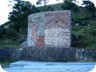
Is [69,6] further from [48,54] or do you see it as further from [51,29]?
[48,54]

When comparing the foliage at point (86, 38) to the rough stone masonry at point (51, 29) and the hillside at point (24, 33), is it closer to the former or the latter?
the hillside at point (24, 33)

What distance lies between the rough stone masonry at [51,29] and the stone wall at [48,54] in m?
0.98

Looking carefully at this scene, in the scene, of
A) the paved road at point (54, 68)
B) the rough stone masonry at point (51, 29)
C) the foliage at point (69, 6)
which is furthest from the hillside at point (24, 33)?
the paved road at point (54, 68)

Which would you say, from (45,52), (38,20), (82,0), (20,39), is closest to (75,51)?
(45,52)

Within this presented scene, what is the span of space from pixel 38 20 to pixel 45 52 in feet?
8.25

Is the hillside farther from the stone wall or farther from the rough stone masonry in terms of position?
the stone wall

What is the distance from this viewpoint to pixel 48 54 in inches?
448

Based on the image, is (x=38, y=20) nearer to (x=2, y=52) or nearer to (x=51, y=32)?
(x=51, y=32)

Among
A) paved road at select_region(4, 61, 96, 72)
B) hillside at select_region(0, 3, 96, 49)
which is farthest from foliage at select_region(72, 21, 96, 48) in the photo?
paved road at select_region(4, 61, 96, 72)

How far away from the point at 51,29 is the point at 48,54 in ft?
5.51

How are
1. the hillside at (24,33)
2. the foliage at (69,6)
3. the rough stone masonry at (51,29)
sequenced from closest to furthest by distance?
the rough stone masonry at (51,29) < the hillside at (24,33) < the foliage at (69,6)

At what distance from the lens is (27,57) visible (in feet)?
39.3

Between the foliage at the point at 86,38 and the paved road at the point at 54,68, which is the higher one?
the foliage at the point at 86,38

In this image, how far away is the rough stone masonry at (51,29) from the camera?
12.2 m
